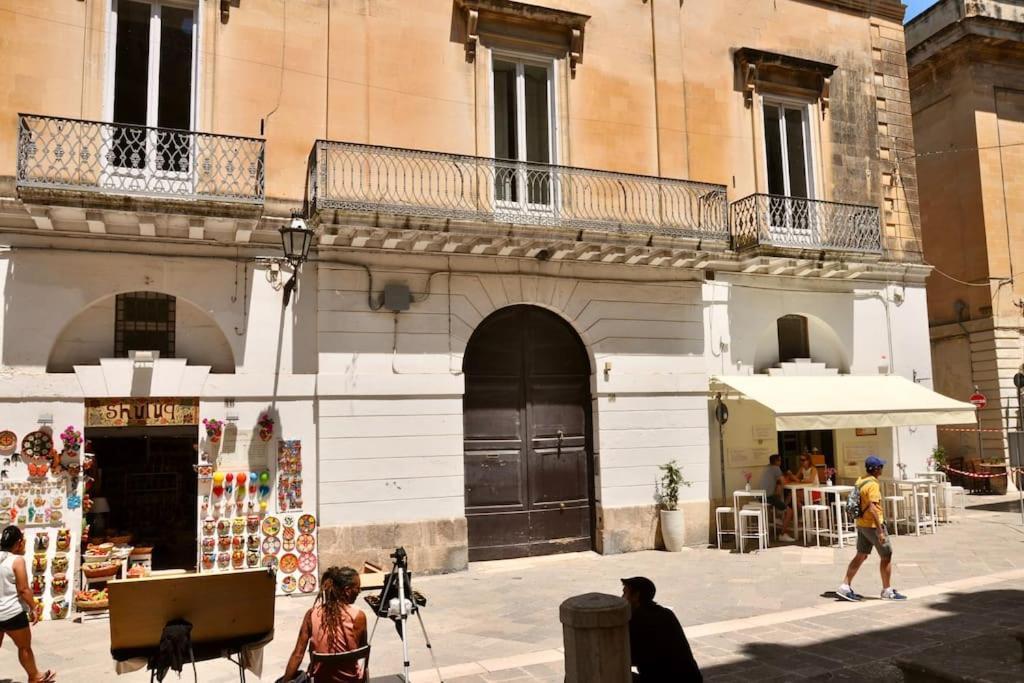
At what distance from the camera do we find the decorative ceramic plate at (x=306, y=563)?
31.1ft

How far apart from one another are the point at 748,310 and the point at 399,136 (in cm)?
641

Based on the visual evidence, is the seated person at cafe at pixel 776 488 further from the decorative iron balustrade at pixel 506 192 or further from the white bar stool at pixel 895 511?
the decorative iron balustrade at pixel 506 192

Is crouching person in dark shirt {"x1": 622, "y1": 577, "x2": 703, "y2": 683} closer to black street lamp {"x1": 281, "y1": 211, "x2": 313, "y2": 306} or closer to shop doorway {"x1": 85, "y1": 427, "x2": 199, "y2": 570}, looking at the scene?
black street lamp {"x1": 281, "y1": 211, "x2": 313, "y2": 306}

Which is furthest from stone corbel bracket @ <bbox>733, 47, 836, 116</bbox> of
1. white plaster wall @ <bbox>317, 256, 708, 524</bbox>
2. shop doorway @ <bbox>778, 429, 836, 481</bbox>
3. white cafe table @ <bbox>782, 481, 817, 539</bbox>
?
white cafe table @ <bbox>782, 481, 817, 539</bbox>

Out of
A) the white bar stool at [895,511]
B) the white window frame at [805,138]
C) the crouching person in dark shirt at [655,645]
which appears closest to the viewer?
the crouching person in dark shirt at [655,645]

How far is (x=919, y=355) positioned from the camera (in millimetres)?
14297

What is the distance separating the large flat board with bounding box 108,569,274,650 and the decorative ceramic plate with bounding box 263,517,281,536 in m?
4.94

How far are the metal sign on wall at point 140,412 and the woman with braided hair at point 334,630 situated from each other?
5.52 metres

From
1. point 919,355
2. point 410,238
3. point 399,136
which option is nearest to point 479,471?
point 410,238

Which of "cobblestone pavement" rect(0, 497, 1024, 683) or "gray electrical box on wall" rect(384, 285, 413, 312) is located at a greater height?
"gray electrical box on wall" rect(384, 285, 413, 312)

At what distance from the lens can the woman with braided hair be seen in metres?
4.38

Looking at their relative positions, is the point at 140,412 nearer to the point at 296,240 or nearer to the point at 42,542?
the point at 42,542

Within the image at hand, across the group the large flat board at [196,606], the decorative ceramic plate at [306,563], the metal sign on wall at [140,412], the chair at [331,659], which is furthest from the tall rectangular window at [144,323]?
the chair at [331,659]

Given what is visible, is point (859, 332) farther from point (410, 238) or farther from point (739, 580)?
point (410, 238)
